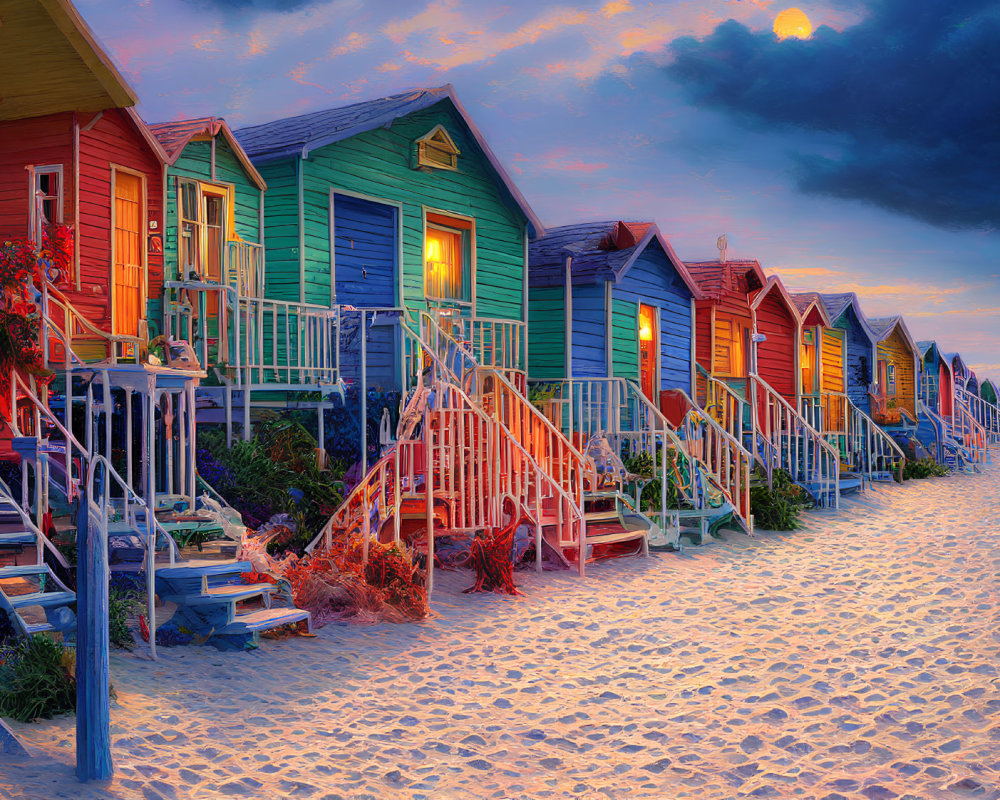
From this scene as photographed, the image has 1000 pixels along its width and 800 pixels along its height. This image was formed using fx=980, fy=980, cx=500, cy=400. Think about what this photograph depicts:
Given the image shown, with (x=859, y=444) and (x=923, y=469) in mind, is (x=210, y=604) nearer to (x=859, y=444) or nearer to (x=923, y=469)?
(x=859, y=444)

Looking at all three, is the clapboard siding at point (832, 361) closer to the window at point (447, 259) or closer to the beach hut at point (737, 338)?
the beach hut at point (737, 338)

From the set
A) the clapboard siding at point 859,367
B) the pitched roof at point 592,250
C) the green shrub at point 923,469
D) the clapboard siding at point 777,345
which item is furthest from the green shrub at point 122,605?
the clapboard siding at point 859,367

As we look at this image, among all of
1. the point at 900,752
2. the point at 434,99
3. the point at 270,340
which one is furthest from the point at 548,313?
the point at 900,752

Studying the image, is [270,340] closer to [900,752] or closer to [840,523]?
[840,523]

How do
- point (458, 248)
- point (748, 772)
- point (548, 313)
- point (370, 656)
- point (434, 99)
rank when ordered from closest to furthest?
point (748, 772), point (370, 656), point (434, 99), point (458, 248), point (548, 313)

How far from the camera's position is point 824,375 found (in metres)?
30.2

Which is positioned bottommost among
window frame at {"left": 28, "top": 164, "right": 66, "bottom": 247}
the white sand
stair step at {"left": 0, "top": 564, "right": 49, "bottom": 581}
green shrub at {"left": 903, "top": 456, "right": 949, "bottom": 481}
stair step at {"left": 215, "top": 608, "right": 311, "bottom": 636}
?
the white sand

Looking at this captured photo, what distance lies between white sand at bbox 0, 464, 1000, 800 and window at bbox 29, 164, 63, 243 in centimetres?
604

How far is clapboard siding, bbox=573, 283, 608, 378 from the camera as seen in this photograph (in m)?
18.9

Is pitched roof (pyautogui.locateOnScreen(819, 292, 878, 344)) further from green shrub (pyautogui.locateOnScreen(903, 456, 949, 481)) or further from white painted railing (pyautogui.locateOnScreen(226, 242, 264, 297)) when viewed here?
white painted railing (pyautogui.locateOnScreen(226, 242, 264, 297))

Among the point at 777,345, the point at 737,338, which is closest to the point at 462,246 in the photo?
the point at 737,338

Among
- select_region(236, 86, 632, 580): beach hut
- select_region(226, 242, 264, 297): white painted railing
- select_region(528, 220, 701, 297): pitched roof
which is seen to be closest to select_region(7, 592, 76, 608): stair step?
select_region(236, 86, 632, 580): beach hut

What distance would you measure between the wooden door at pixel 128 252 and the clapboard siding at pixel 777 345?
17.5 m

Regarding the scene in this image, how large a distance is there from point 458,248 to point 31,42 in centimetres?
837
